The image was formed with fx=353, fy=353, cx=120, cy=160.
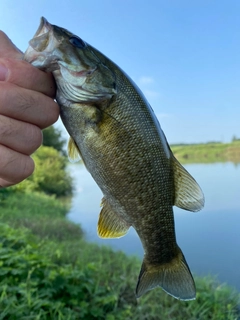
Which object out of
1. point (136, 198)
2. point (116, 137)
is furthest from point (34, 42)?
point (136, 198)

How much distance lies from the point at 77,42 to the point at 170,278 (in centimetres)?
96

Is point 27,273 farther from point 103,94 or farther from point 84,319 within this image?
point 103,94

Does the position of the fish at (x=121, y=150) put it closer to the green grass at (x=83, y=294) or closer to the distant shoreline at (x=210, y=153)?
the green grass at (x=83, y=294)

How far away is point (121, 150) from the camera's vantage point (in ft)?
4.08

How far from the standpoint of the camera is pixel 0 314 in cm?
291

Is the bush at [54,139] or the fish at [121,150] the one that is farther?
the bush at [54,139]

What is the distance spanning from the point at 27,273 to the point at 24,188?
1129cm

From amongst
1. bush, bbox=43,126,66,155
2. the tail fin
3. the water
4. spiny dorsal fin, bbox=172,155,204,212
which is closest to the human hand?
spiny dorsal fin, bbox=172,155,204,212

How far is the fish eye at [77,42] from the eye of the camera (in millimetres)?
1209

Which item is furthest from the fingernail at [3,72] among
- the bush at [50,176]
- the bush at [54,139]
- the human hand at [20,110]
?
the bush at [54,139]

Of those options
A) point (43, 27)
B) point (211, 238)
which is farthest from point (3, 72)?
point (211, 238)

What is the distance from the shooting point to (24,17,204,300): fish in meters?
1.19

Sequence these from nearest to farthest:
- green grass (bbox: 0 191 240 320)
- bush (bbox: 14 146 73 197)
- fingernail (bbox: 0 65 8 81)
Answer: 1. fingernail (bbox: 0 65 8 81)
2. green grass (bbox: 0 191 240 320)
3. bush (bbox: 14 146 73 197)

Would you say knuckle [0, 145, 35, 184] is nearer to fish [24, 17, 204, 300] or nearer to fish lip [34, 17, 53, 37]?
fish [24, 17, 204, 300]
